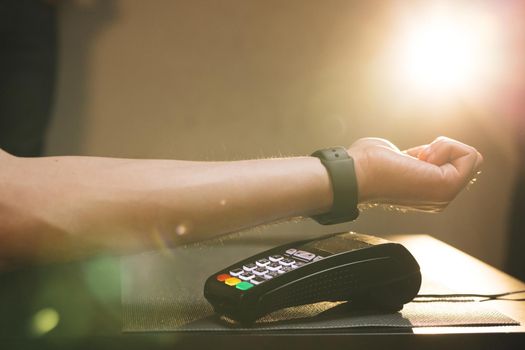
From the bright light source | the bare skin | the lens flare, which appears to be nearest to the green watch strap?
the bare skin

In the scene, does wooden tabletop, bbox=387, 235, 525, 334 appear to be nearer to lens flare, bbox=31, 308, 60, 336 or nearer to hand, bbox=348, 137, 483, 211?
hand, bbox=348, 137, 483, 211

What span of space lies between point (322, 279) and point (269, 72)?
1.07 meters

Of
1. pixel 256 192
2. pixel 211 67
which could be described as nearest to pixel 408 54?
pixel 211 67

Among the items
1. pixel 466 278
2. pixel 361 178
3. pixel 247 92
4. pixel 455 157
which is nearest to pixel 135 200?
pixel 361 178

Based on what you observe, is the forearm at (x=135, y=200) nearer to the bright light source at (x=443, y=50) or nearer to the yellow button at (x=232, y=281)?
the yellow button at (x=232, y=281)

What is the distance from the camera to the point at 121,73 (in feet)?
4.92

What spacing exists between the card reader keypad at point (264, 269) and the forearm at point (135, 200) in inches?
1.6

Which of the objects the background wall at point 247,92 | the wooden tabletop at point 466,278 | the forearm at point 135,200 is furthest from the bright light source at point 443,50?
the forearm at point 135,200

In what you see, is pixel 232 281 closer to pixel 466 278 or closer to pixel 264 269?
pixel 264 269

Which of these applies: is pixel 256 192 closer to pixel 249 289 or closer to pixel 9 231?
pixel 249 289

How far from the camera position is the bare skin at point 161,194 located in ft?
1.62

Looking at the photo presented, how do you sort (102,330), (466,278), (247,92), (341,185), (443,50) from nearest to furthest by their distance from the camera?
(102,330), (341,185), (466,278), (443,50), (247,92)

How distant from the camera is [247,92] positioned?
152 cm

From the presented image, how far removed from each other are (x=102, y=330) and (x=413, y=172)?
34cm
